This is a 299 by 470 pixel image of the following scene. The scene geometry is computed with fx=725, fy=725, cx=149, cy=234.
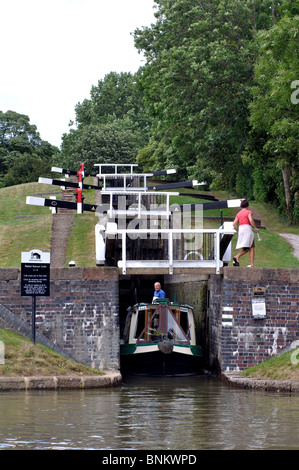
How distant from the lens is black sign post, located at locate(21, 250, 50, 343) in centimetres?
1438

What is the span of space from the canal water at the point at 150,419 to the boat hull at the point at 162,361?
2.54 metres

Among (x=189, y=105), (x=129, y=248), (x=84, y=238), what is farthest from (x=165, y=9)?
(x=129, y=248)

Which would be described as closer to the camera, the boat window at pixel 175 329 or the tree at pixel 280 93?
the boat window at pixel 175 329

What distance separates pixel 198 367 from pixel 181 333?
91 cm

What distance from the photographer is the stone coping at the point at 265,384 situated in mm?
13251

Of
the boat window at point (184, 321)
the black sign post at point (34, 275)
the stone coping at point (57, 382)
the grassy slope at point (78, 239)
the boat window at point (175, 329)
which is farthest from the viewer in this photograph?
the grassy slope at point (78, 239)

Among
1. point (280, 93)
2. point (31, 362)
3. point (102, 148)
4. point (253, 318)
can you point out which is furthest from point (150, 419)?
point (102, 148)

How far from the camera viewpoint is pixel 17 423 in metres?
9.61

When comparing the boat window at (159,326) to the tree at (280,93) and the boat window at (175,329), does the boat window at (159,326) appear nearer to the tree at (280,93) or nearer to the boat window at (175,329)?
the boat window at (175,329)

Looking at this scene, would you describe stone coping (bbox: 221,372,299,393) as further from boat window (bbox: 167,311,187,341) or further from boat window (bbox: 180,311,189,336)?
boat window (bbox: 180,311,189,336)

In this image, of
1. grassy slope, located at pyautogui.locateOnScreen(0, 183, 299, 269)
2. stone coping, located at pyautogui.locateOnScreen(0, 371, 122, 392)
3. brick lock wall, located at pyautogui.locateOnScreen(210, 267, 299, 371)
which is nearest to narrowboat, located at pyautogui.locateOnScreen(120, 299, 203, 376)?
brick lock wall, located at pyautogui.locateOnScreen(210, 267, 299, 371)

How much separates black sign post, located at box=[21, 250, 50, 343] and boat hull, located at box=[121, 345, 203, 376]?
3370mm

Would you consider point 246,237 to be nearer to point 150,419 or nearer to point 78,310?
point 78,310

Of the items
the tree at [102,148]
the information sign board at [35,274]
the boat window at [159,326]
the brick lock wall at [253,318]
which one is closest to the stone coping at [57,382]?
the information sign board at [35,274]
